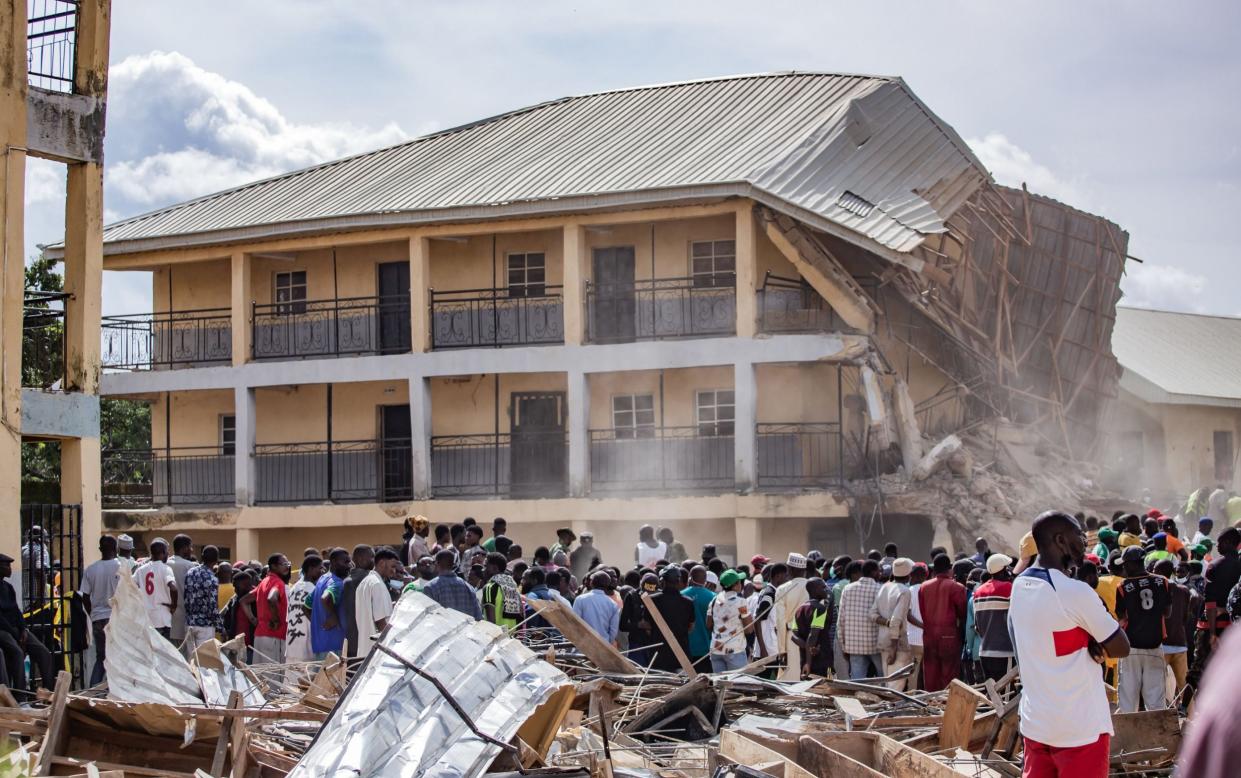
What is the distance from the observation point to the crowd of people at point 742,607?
12734 mm

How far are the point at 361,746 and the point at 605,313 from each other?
69.3 ft

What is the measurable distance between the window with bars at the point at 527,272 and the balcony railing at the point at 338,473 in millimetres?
3750

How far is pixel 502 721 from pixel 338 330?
75.4 feet

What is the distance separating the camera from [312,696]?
11367 mm

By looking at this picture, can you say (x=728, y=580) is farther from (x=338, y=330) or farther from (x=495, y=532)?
(x=338, y=330)

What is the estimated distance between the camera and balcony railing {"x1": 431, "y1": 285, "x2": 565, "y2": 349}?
2853cm

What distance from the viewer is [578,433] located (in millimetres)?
27578

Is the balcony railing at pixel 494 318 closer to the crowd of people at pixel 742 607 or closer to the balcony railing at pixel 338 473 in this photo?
the balcony railing at pixel 338 473

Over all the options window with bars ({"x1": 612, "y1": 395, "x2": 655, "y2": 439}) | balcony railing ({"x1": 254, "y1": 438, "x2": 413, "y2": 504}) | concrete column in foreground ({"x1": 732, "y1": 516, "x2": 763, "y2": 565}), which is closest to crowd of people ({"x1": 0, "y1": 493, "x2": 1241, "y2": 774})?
concrete column in foreground ({"x1": 732, "y1": 516, "x2": 763, "y2": 565})

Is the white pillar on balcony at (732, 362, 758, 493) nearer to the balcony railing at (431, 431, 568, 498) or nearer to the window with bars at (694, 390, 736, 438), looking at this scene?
the window with bars at (694, 390, 736, 438)

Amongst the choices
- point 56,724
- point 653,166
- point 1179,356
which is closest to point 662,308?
point 653,166

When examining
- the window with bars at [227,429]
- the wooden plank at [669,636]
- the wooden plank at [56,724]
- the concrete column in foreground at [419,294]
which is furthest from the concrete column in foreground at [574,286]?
the wooden plank at [56,724]

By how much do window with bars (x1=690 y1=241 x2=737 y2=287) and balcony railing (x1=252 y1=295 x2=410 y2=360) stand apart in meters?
5.91

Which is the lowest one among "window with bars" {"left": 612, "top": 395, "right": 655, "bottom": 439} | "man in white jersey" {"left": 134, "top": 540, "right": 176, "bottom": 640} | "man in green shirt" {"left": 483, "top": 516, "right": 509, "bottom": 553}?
"man in white jersey" {"left": 134, "top": 540, "right": 176, "bottom": 640}
